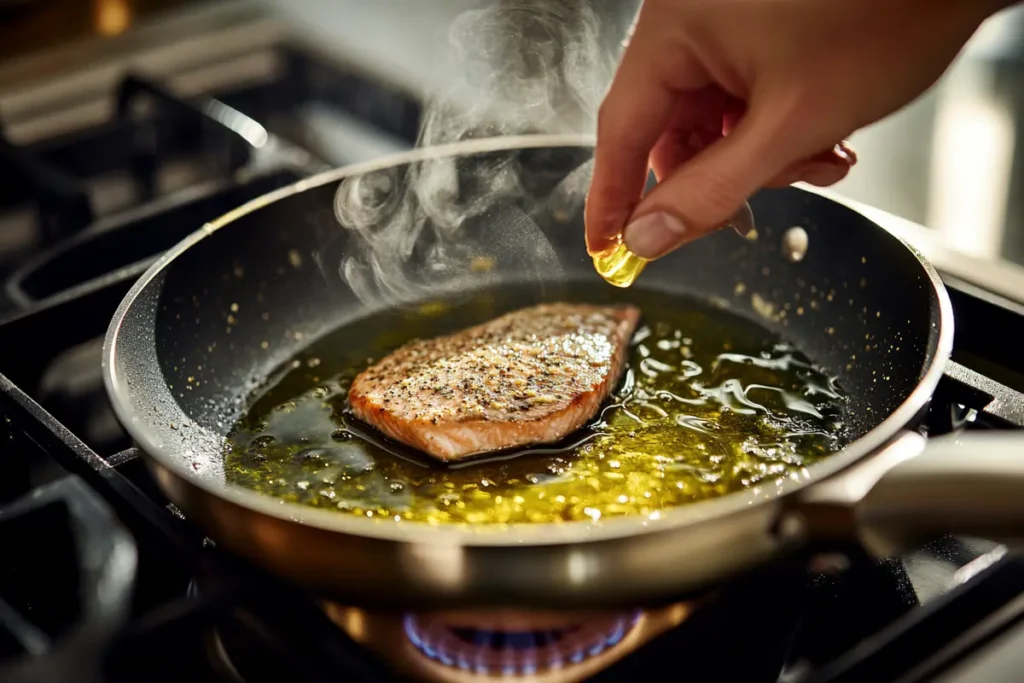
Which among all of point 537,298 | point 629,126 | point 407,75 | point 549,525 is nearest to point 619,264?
point 629,126

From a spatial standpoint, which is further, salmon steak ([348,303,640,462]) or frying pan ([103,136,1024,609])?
salmon steak ([348,303,640,462])

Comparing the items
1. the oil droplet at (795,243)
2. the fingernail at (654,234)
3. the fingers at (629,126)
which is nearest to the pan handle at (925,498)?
the fingernail at (654,234)

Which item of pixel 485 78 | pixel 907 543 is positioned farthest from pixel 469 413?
pixel 485 78

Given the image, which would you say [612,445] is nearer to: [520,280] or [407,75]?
[520,280]

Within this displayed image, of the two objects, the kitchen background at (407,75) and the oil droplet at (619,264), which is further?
the kitchen background at (407,75)

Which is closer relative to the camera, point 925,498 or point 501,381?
Answer: point 925,498

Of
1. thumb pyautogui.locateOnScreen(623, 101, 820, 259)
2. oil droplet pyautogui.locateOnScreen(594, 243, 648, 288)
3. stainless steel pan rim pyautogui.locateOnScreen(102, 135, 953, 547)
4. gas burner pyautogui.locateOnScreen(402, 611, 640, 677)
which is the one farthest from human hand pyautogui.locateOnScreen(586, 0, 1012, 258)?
gas burner pyautogui.locateOnScreen(402, 611, 640, 677)

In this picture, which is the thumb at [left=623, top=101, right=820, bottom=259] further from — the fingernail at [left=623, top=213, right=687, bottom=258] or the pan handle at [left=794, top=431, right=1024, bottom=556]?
the pan handle at [left=794, top=431, right=1024, bottom=556]

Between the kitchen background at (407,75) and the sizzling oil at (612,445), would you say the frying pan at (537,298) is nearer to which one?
the sizzling oil at (612,445)
